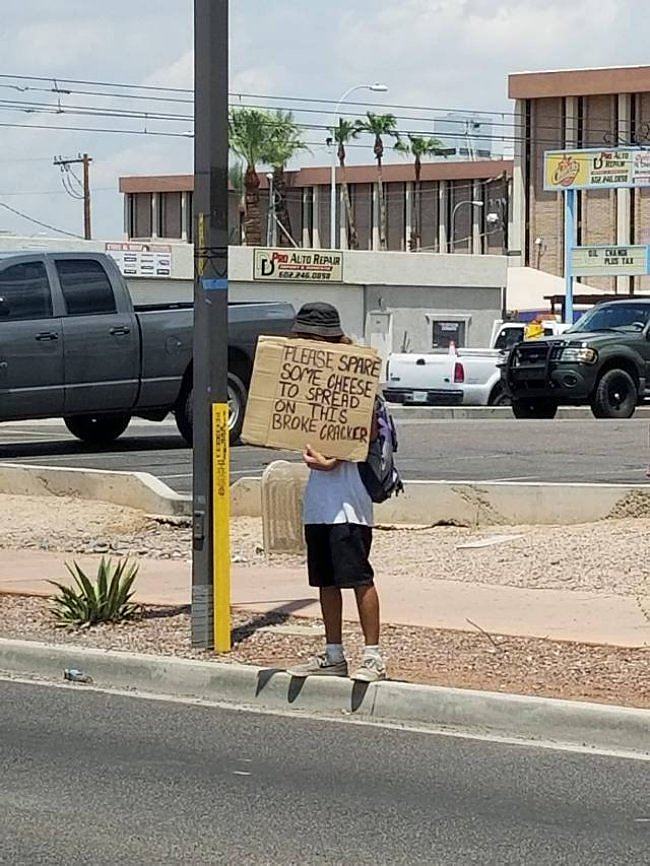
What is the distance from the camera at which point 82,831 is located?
6.55 metres

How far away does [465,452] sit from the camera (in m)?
19.8

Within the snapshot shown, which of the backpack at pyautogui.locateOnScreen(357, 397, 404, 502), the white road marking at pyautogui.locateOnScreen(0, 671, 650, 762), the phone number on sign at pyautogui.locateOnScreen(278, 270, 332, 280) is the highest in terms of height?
the phone number on sign at pyautogui.locateOnScreen(278, 270, 332, 280)

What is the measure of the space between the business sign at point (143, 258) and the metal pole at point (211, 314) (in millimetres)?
35597

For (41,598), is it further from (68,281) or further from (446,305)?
(446,305)

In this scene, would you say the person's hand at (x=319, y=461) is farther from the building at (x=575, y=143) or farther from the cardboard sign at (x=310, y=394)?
the building at (x=575, y=143)

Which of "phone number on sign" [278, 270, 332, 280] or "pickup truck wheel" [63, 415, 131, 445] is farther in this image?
"phone number on sign" [278, 270, 332, 280]

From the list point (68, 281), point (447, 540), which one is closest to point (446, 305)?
point (68, 281)

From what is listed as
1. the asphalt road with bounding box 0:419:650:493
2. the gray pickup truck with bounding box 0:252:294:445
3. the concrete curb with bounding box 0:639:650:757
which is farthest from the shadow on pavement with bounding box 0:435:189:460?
the concrete curb with bounding box 0:639:650:757

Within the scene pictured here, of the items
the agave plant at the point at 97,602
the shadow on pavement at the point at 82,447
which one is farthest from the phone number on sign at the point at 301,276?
the agave plant at the point at 97,602

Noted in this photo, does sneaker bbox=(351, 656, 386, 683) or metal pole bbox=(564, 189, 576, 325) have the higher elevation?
metal pole bbox=(564, 189, 576, 325)

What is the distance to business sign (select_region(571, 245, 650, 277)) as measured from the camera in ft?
165

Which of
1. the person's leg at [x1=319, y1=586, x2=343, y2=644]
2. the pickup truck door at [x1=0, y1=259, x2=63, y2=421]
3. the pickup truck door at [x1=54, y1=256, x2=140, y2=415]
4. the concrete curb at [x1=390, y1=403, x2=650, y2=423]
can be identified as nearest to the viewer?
the person's leg at [x1=319, y1=586, x2=343, y2=644]

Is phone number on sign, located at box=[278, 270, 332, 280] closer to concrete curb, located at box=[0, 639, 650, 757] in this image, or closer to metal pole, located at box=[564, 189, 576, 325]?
metal pole, located at box=[564, 189, 576, 325]

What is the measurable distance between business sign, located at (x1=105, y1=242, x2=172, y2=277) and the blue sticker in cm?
3566
